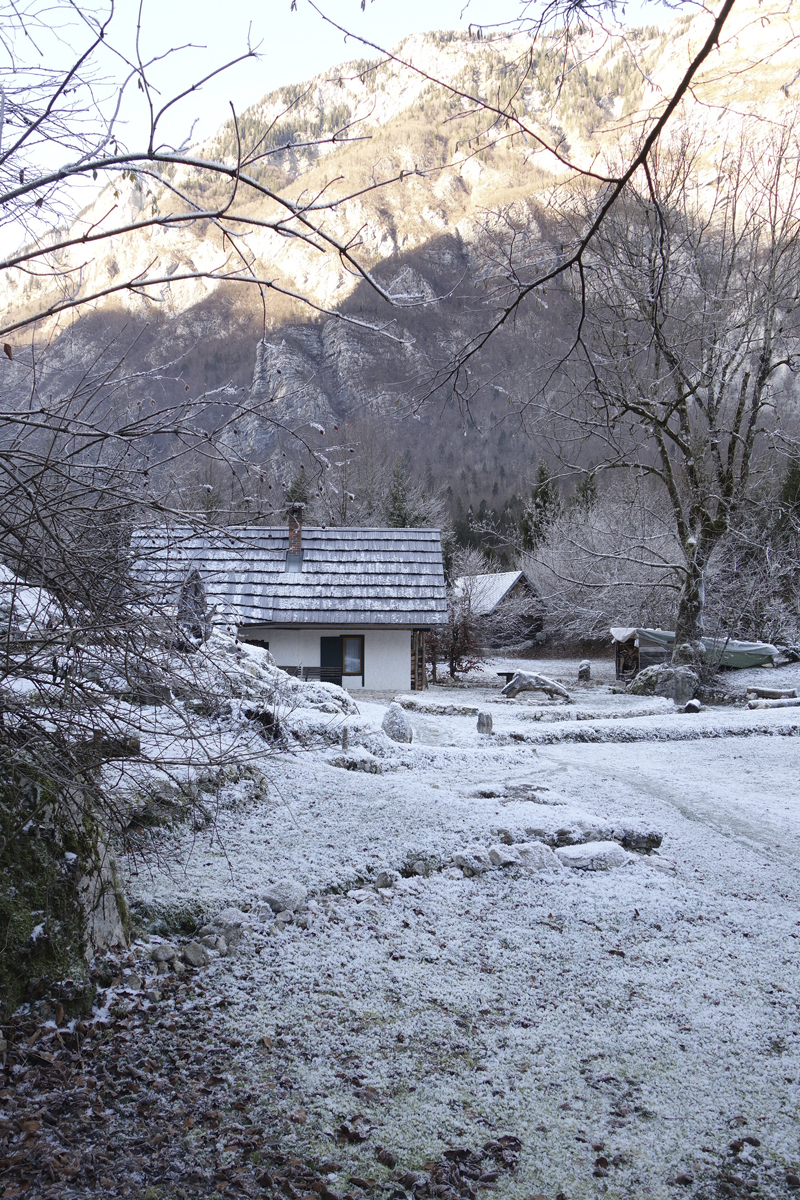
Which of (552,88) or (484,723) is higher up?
(552,88)

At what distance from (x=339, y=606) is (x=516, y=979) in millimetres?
17145

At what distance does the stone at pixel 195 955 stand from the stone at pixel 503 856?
238 cm

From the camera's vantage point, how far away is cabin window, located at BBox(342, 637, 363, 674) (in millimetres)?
21484

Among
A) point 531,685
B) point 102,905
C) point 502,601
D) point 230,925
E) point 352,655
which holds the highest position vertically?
point 502,601

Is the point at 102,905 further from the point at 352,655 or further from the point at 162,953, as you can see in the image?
the point at 352,655

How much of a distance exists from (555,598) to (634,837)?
21489mm

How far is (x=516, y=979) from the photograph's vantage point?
408 centimetres

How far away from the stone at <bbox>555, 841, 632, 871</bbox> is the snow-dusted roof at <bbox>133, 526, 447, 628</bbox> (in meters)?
14.7

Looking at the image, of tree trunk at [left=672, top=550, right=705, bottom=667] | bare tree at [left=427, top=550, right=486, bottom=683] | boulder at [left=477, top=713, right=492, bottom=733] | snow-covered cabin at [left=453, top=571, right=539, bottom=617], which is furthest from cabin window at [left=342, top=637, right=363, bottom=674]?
boulder at [left=477, top=713, right=492, bottom=733]

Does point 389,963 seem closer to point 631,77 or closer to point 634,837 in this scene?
point 634,837

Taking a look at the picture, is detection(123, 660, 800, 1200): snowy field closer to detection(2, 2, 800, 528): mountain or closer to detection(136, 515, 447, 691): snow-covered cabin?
detection(2, 2, 800, 528): mountain

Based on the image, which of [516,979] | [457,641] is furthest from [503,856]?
[457,641]

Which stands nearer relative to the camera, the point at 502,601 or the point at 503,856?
the point at 503,856

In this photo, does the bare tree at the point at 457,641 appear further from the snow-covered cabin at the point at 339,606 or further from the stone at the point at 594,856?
the stone at the point at 594,856
